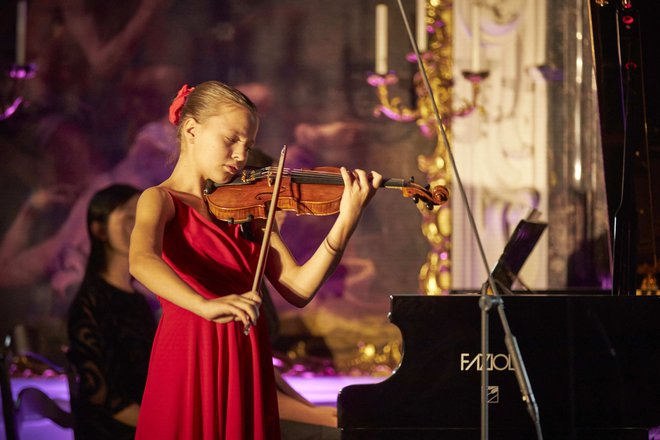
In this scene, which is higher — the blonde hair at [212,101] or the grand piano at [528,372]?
the blonde hair at [212,101]

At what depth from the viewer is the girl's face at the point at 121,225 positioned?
12.4 feet

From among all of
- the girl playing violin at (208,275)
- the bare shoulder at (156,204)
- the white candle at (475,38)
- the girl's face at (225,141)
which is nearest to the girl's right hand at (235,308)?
the girl playing violin at (208,275)

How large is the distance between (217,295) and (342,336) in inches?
89.8

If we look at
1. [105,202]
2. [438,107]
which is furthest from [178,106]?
[438,107]

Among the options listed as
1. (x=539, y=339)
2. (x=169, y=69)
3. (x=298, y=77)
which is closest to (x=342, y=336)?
(x=298, y=77)

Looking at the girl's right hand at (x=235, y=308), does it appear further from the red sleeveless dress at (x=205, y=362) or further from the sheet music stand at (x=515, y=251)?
the sheet music stand at (x=515, y=251)

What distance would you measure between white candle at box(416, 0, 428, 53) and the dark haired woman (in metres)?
1.63

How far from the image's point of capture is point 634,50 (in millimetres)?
2371

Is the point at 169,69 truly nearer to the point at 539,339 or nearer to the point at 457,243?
Answer: the point at 457,243

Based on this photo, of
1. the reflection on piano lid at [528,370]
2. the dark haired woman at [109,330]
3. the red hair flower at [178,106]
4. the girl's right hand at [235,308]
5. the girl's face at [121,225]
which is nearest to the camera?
the girl's right hand at [235,308]

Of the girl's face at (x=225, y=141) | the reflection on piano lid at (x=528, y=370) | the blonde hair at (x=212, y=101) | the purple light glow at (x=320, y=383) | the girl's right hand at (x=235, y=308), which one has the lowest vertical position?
the purple light glow at (x=320, y=383)

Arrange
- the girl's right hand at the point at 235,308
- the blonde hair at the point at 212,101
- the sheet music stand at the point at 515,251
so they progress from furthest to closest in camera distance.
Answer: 1. the sheet music stand at the point at 515,251
2. the blonde hair at the point at 212,101
3. the girl's right hand at the point at 235,308

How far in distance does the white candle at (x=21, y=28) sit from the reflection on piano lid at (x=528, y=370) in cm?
267

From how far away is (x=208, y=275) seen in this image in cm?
165
